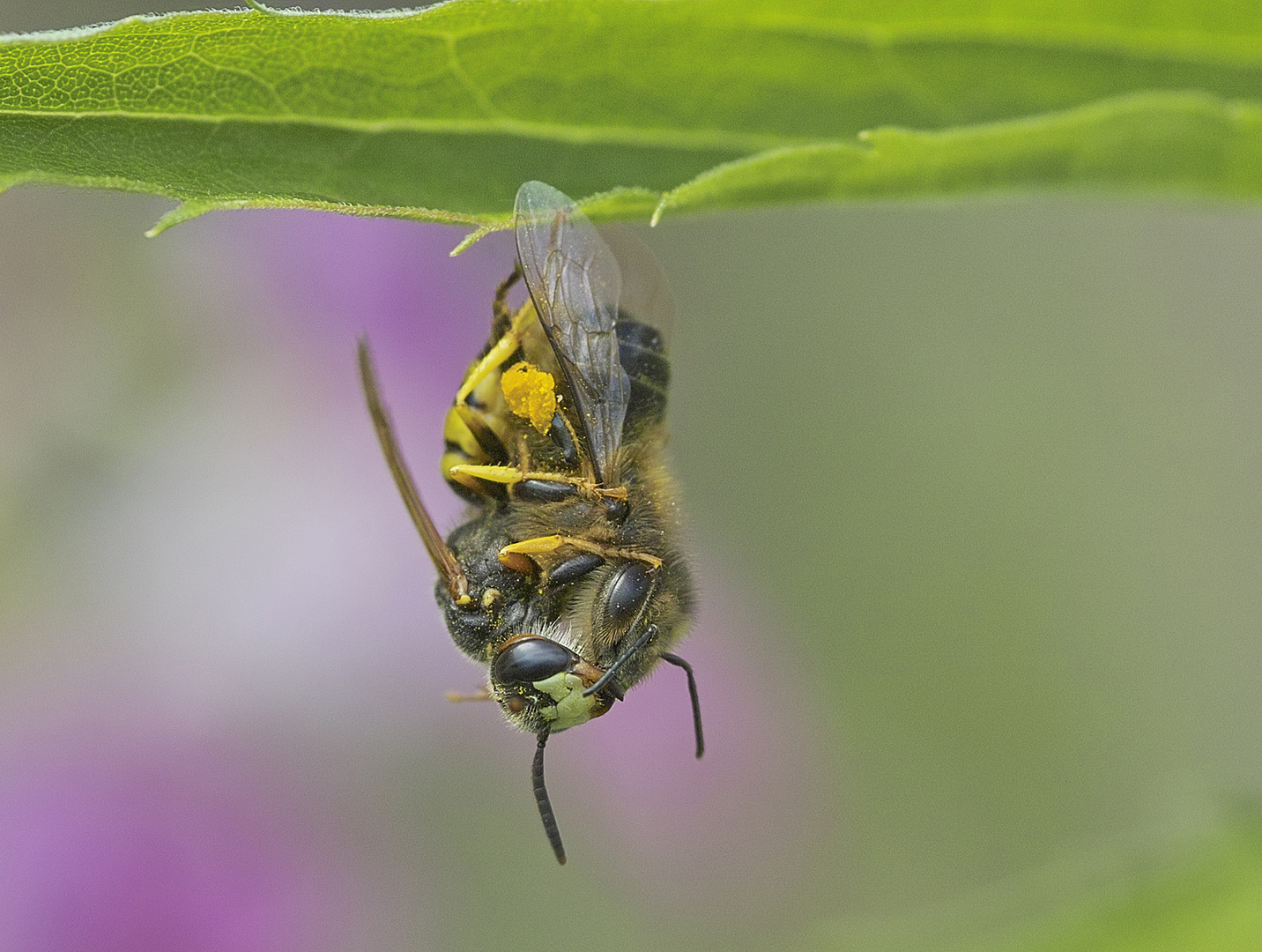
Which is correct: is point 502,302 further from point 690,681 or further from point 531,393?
point 690,681

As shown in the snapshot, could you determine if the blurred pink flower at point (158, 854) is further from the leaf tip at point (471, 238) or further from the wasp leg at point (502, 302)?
the leaf tip at point (471, 238)

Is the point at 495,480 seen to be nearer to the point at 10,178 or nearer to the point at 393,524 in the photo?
the point at 10,178

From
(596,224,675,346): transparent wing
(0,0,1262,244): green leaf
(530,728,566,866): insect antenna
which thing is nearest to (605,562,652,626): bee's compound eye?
(530,728,566,866): insect antenna

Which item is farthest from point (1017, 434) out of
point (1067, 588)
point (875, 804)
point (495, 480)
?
point (495, 480)

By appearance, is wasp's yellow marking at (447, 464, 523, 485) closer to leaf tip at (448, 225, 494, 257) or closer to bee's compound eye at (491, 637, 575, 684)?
bee's compound eye at (491, 637, 575, 684)

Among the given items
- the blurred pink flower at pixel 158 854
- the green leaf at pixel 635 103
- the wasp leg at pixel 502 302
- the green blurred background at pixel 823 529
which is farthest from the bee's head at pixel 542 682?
the green blurred background at pixel 823 529
